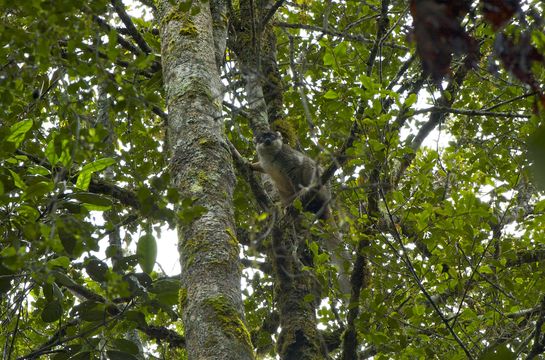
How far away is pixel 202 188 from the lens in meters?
3.02

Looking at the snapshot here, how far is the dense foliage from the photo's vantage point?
2414 mm

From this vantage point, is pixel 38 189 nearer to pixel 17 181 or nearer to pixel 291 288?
pixel 17 181

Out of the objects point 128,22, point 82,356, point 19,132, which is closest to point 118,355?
point 82,356

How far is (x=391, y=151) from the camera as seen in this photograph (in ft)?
14.0

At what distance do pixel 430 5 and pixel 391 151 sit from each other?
125 inches

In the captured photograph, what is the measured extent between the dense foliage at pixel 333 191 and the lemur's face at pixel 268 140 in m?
0.15

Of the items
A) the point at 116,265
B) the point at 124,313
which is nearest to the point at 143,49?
the point at 116,265

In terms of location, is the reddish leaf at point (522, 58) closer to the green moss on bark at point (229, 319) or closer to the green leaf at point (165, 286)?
the green moss on bark at point (229, 319)

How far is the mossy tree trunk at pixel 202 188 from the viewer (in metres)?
2.55

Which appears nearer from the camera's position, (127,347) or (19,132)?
(19,132)

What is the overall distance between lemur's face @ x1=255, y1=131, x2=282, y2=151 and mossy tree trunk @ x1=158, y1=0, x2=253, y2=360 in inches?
61.6

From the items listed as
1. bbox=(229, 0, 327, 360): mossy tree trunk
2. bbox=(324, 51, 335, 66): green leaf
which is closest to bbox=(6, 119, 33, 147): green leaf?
bbox=(229, 0, 327, 360): mossy tree trunk

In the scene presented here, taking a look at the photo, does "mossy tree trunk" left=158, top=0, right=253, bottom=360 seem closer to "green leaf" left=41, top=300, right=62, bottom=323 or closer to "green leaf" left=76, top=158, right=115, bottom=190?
"green leaf" left=76, top=158, right=115, bottom=190

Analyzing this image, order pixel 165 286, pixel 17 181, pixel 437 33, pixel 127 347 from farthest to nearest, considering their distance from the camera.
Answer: pixel 127 347 < pixel 165 286 < pixel 17 181 < pixel 437 33
